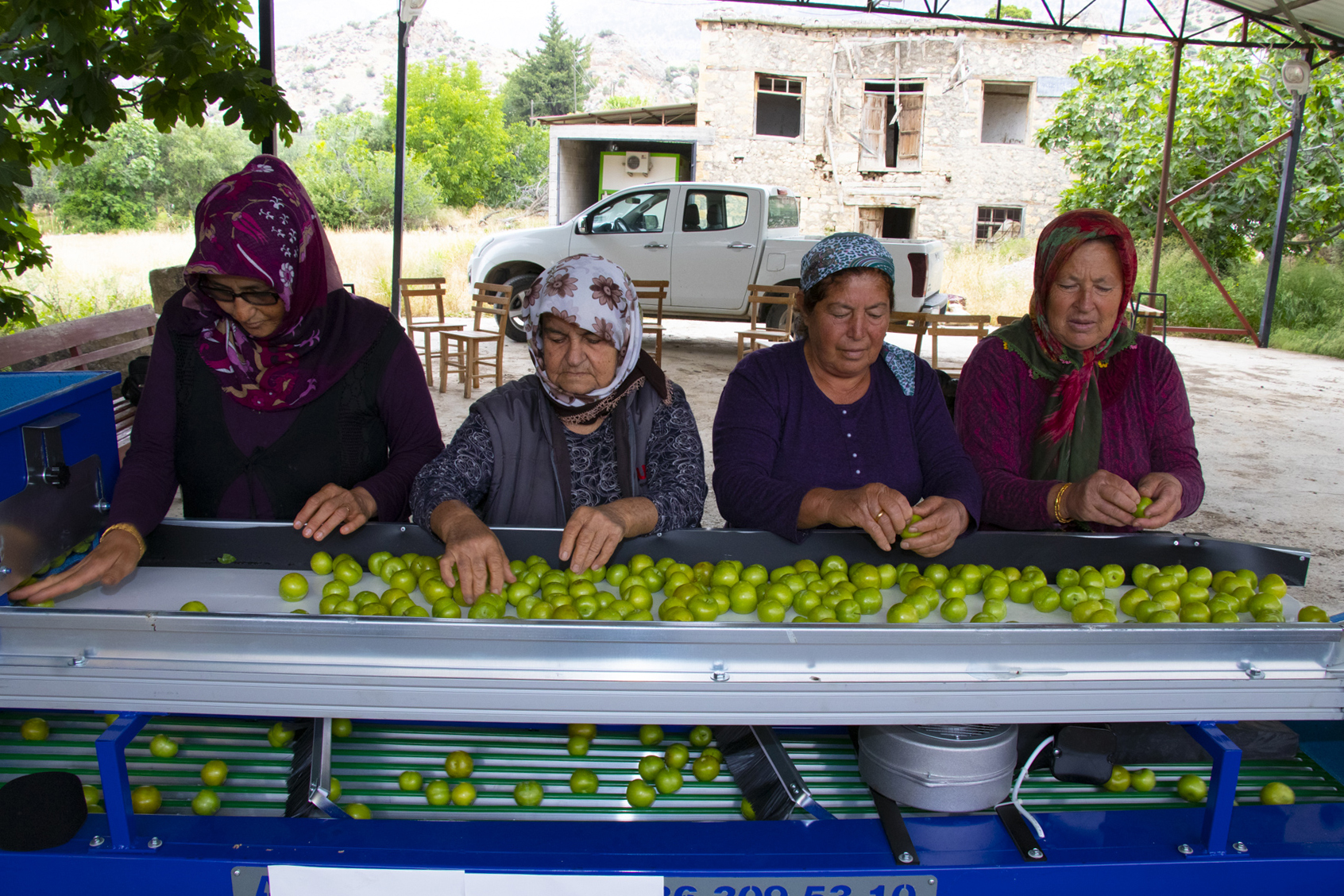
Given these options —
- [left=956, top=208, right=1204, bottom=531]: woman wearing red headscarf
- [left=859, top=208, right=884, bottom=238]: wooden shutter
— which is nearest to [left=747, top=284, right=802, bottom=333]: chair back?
[left=956, top=208, right=1204, bottom=531]: woman wearing red headscarf

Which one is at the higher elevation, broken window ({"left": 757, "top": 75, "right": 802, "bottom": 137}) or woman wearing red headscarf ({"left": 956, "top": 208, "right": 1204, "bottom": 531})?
broken window ({"left": 757, "top": 75, "right": 802, "bottom": 137})

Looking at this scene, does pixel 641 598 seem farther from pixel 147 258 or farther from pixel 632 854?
pixel 147 258

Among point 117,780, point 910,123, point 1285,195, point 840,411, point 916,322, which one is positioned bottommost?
point 117,780

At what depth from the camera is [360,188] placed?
1238 inches

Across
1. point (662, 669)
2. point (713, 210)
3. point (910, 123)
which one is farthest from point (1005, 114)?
point (662, 669)

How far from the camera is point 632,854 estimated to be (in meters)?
1.44

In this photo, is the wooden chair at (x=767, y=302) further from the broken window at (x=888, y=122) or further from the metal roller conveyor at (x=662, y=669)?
the broken window at (x=888, y=122)

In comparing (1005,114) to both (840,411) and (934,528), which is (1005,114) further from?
(934,528)

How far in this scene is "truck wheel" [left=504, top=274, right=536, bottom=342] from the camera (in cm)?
1216

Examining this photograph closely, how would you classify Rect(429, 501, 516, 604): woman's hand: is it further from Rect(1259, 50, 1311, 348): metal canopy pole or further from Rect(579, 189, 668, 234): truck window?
Rect(1259, 50, 1311, 348): metal canopy pole

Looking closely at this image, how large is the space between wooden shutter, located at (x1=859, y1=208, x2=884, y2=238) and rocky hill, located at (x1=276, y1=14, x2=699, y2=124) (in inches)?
3040

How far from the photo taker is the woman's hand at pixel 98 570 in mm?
1714

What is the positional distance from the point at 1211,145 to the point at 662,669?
1964 cm

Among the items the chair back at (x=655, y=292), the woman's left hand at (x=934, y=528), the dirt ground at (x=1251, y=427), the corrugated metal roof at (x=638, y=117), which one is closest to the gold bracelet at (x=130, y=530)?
the woman's left hand at (x=934, y=528)
